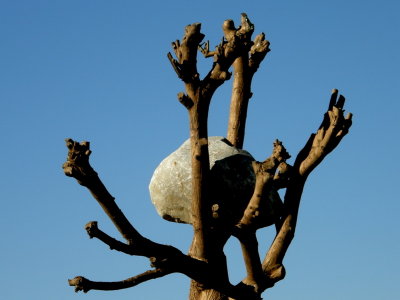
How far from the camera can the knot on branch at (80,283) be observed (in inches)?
274

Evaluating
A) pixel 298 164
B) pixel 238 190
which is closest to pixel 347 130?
pixel 298 164

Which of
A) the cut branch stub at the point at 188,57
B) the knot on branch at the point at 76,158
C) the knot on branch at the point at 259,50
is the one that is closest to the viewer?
the knot on branch at the point at 76,158

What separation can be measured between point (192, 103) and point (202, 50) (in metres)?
2.33

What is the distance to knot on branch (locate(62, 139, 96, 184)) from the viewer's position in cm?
643

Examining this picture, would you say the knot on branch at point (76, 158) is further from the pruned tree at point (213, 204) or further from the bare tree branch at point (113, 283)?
the bare tree branch at point (113, 283)

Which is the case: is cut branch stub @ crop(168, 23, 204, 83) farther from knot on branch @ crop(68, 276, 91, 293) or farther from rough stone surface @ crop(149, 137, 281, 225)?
knot on branch @ crop(68, 276, 91, 293)

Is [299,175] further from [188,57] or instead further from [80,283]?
[80,283]

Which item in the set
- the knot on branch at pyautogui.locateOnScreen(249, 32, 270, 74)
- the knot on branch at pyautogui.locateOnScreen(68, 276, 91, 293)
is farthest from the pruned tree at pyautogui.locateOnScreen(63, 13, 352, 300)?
the knot on branch at pyautogui.locateOnScreen(249, 32, 270, 74)

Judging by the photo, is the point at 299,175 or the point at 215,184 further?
the point at 299,175

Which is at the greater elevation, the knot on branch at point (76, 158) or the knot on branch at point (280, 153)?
the knot on branch at point (280, 153)

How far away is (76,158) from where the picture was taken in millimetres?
6426

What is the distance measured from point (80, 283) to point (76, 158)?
125 centimetres

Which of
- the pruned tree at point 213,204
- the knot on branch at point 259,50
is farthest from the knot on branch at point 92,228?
the knot on branch at point 259,50

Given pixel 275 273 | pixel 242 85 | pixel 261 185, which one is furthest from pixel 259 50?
pixel 275 273
